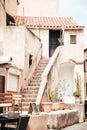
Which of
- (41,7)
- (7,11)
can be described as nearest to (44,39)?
(7,11)

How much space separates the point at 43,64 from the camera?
25938 millimetres

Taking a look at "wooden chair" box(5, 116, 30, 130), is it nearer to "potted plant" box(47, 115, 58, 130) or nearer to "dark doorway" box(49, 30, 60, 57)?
"potted plant" box(47, 115, 58, 130)

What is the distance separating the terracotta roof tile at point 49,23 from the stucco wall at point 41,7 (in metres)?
4.69

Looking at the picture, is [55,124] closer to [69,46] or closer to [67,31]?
[69,46]

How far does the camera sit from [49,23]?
3212 cm

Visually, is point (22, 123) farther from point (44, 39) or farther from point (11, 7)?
point (11, 7)

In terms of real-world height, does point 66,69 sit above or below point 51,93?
above

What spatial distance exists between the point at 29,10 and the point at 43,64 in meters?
15.1

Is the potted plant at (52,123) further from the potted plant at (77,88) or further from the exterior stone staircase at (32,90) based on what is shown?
the potted plant at (77,88)

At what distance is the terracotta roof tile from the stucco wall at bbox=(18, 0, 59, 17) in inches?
185

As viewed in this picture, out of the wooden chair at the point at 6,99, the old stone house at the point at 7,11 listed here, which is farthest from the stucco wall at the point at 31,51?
the wooden chair at the point at 6,99

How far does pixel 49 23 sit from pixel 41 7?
812 centimetres

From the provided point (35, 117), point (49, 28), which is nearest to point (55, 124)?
point (35, 117)

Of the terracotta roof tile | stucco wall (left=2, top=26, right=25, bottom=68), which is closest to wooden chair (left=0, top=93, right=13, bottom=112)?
stucco wall (left=2, top=26, right=25, bottom=68)
